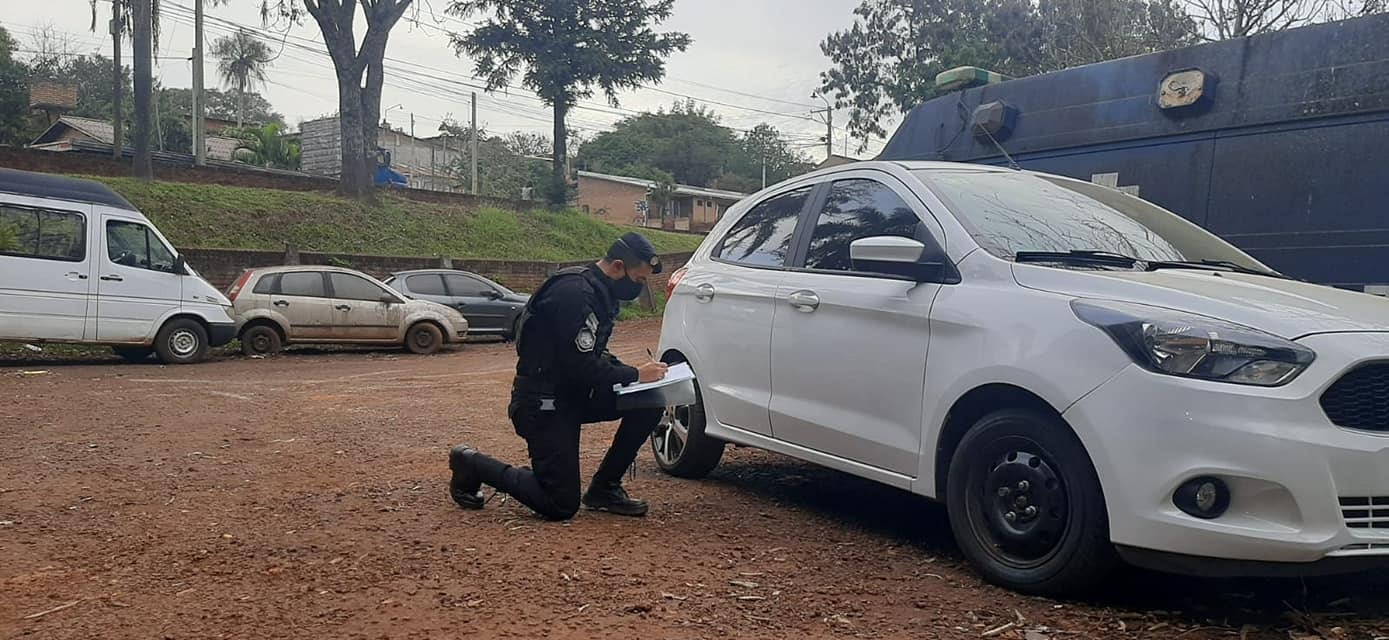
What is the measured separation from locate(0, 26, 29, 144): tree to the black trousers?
39.6 metres

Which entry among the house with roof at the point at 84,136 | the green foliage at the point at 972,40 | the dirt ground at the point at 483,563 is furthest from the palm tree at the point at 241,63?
the dirt ground at the point at 483,563

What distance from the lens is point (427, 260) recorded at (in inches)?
866

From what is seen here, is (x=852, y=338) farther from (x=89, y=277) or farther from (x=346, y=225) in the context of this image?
(x=346, y=225)

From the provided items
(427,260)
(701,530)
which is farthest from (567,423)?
(427,260)

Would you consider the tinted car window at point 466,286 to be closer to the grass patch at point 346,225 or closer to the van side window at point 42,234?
the grass patch at point 346,225

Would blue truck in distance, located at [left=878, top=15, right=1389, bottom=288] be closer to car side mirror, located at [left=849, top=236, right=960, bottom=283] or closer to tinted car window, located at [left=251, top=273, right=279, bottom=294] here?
car side mirror, located at [left=849, top=236, right=960, bottom=283]

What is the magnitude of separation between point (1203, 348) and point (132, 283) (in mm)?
12704

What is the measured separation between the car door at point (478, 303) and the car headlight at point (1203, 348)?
51.2 ft

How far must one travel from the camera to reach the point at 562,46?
33.3m

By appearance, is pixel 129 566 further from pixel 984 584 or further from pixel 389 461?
pixel 984 584

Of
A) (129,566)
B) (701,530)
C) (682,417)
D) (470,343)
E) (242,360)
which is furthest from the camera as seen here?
(470,343)

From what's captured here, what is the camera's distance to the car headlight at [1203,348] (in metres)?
3.22

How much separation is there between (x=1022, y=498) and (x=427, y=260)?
64.0 feet

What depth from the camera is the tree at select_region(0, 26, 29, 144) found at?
3684 centimetres
